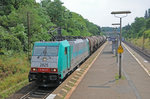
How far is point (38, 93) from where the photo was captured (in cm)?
1184

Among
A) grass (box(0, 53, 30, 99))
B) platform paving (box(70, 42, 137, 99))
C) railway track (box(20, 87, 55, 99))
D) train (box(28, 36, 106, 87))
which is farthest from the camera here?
grass (box(0, 53, 30, 99))

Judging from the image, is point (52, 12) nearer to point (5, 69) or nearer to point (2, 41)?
point (2, 41)

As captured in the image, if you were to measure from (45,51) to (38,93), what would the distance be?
2925 millimetres

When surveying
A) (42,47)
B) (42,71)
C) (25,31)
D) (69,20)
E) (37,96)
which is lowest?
(37,96)

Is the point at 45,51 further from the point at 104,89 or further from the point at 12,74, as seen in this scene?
the point at 12,74

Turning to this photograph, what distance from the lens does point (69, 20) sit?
5456cm

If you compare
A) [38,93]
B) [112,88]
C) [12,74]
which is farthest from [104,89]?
[12,74]

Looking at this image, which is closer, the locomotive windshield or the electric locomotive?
the electric locomotive

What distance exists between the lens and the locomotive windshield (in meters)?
12.7

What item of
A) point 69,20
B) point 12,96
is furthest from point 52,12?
point 12,96

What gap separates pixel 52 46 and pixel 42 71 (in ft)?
6.18

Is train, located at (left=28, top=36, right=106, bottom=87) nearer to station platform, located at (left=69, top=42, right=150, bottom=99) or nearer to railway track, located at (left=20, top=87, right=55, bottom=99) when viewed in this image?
railway track, located at (left=20, top=87, right=55, bottom=99)

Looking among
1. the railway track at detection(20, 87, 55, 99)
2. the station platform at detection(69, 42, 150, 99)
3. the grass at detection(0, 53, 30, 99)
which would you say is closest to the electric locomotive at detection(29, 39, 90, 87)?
the railway track at detection(20, 87, 55, 99)

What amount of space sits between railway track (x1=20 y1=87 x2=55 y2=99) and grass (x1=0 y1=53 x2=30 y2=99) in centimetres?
131
